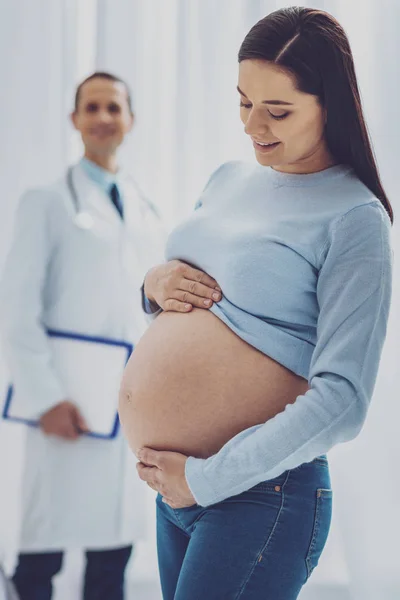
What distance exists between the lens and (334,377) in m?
0.83

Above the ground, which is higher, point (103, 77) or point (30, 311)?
point (103, 77)

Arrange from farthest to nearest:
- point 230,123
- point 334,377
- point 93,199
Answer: point 230,123 → point 93,199 → point 334,377

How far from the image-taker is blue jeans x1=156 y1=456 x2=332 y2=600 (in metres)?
0.85

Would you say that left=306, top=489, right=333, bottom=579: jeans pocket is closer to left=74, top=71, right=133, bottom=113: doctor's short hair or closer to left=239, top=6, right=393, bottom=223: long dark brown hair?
left=239, top=6, right=393, bottom=223: long dark brown hair

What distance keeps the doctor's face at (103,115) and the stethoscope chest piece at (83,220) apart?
18cm

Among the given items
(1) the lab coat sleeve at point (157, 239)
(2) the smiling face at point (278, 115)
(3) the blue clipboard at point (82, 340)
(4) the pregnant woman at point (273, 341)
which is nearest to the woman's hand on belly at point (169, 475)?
(4) the pregnant woman at point (273, 341)

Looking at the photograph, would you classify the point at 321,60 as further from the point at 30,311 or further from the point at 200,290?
the point at 30,311

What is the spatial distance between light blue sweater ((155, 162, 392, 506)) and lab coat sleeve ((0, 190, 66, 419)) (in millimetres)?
799

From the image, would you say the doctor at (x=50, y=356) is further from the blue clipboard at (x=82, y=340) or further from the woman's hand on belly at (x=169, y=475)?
the woman's hand on belly at (x=169, y=475)

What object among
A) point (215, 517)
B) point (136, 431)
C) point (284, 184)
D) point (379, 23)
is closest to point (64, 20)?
point (379, 23)

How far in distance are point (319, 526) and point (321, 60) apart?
1.76 ft

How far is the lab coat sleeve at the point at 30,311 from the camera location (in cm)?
171

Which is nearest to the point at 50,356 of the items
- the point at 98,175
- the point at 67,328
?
the point at 67,328

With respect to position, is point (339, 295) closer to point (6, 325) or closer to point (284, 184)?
point (284, 184)
